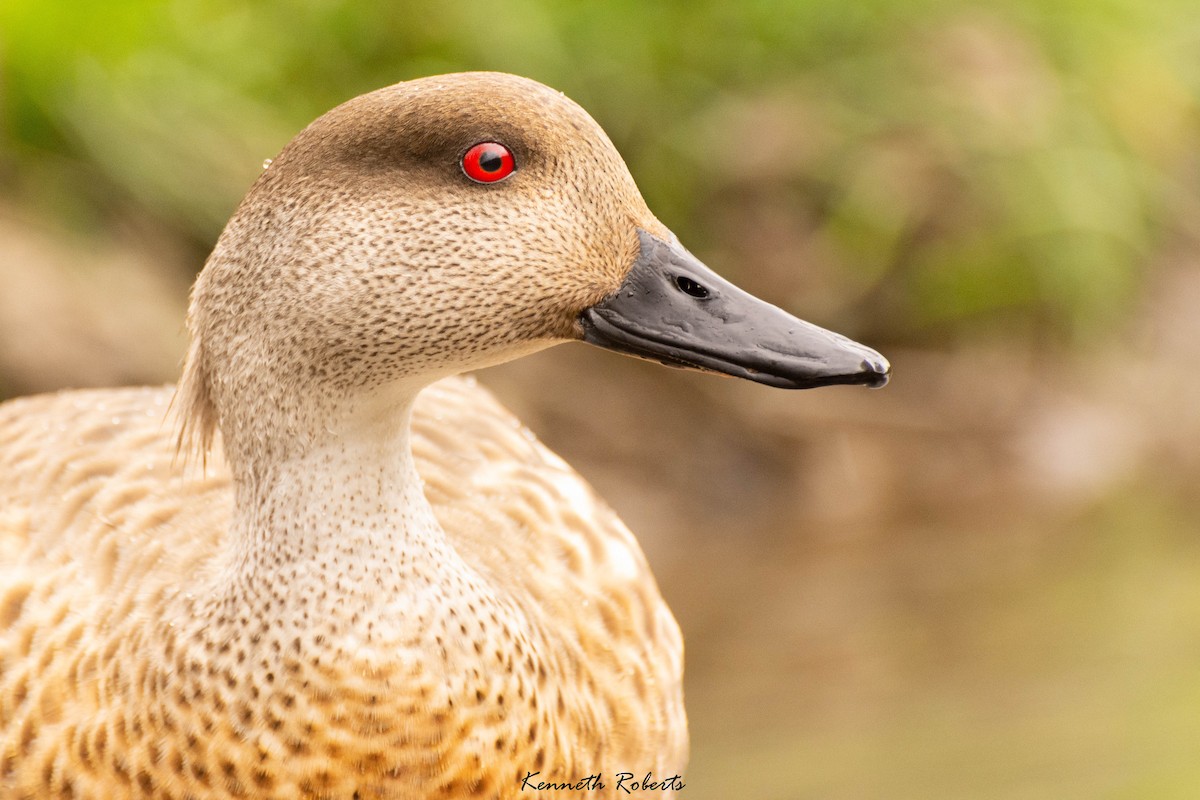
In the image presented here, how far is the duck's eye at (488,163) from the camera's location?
76.4 inches

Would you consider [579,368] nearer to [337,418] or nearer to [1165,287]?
[1165,287]

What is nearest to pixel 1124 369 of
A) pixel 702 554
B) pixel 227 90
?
pixel 702 554

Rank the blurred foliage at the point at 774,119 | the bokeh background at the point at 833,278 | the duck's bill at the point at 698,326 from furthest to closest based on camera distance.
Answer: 1. the blurred foliage at the point at 774,119
2. the bokeh background at the point at 833,278
3. the duck's bill at the point at 698,326

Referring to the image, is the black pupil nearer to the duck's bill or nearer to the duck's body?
the duck's bill

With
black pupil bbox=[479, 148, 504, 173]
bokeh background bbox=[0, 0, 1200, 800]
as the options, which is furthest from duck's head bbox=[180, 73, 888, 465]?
bokeh background bbox=[0, 0, 1200, 800]

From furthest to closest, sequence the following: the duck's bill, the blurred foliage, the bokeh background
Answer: the blurred foliage → the bokeh background → the duck's bill

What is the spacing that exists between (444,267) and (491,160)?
14cm

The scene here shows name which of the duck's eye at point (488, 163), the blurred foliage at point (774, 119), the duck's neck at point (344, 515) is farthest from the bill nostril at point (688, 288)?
the blurred foliage at point (774, 119)

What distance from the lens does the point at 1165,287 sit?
220 inches

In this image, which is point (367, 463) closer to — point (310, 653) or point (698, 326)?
point (310, 653)

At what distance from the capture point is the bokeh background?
417 centimetres

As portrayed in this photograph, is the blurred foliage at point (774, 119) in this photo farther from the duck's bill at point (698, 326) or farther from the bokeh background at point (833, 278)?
the duck's bill at point (698, 326)

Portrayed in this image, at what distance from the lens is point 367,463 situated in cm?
202

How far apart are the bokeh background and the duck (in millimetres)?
1798
